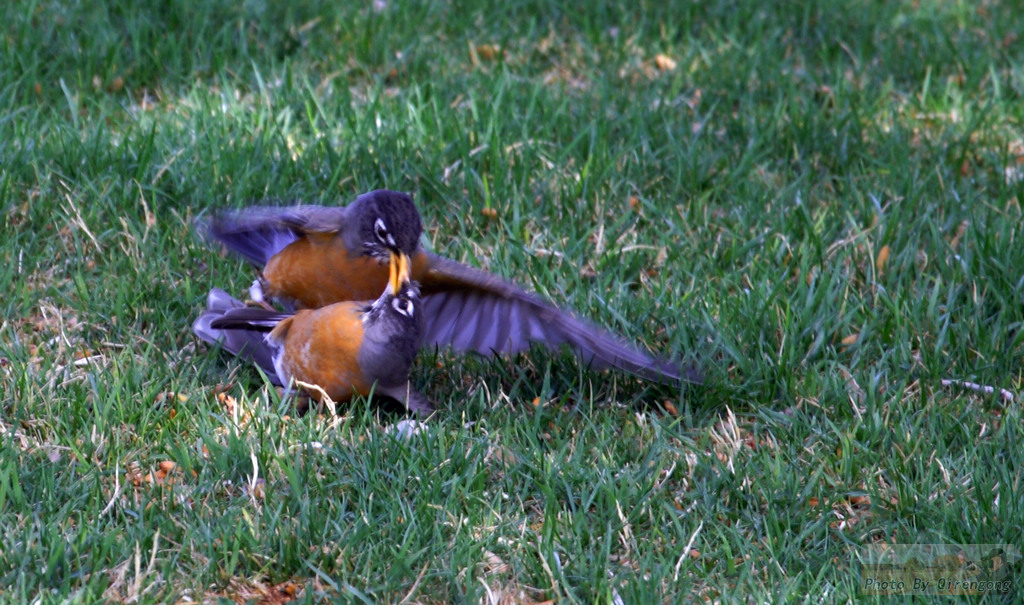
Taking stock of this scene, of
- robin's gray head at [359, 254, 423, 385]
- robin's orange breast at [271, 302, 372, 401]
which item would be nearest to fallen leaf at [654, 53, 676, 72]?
robin's gray head at [359, 254, 423, 385]

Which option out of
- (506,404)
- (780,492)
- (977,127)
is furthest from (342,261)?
(977,127)

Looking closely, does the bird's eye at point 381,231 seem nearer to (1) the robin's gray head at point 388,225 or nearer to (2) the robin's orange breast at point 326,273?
(1) the robin's gray head at point 388,225

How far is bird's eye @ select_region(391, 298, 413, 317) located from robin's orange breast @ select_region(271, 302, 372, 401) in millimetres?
137

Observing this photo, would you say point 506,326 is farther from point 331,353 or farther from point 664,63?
point 664,63

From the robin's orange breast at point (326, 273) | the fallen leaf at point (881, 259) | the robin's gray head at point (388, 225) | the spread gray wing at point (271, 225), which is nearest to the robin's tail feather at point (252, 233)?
the spread gray wing at point (271, 225)

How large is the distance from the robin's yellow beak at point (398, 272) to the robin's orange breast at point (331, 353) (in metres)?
0.15

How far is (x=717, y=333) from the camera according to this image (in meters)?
4.29

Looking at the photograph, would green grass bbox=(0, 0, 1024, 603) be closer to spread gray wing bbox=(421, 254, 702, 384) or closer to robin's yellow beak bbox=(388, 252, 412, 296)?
spread gray wing bbox=(421, 254, 702, 384)

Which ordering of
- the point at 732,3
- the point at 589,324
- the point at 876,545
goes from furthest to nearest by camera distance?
the point at 732,3 → the point at 589,324 → the point at 876,545

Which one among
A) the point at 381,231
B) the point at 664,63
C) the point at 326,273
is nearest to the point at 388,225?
the point at 381,231

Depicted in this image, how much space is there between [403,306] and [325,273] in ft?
1.71

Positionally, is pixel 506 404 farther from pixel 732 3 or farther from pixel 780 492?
pixel 732 3

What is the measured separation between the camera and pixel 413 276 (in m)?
4.19

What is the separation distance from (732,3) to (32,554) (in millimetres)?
5434
